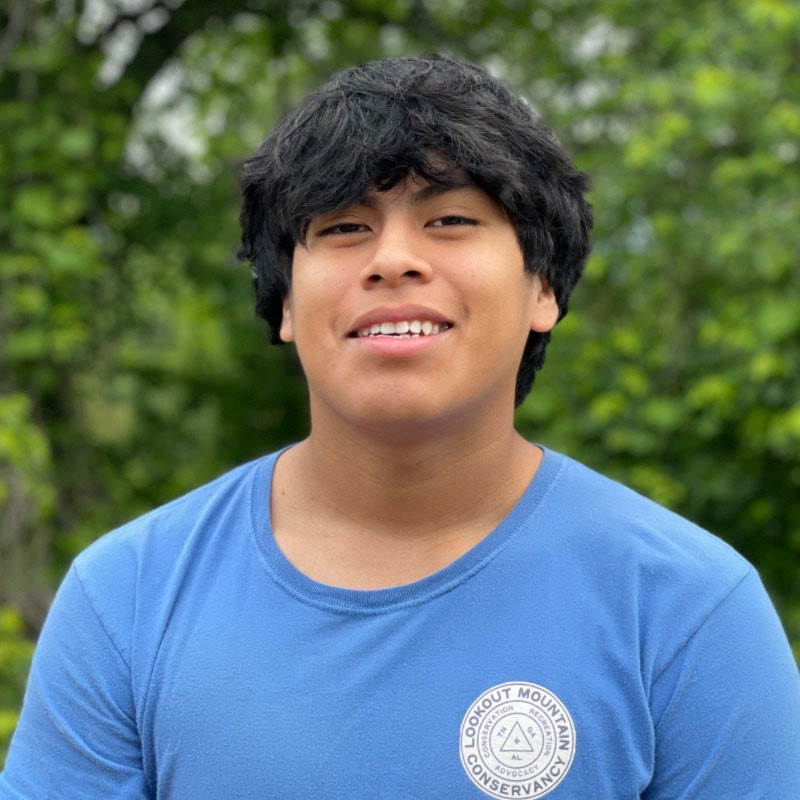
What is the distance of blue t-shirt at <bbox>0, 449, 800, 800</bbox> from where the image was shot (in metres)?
1.43

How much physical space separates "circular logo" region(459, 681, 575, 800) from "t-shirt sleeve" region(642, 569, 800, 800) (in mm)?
116

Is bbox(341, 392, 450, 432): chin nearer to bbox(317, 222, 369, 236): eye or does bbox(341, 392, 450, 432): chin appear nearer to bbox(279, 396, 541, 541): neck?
bbox(279, 396, 541, 541): neck

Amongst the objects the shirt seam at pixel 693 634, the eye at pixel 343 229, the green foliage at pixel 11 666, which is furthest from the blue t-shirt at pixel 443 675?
the green foliage at pixel 11 666

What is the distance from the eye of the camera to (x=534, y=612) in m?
1.49

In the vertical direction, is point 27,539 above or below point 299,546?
below

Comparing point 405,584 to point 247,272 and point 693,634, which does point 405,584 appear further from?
point 247,272

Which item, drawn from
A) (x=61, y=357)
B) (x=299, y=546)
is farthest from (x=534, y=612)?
(x=61, y=357)

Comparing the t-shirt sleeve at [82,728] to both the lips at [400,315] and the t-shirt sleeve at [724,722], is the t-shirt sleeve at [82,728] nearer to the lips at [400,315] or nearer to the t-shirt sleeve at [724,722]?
the lips at [400,315]

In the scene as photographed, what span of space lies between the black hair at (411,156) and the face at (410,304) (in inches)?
1.1

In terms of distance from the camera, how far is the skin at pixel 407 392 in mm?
1522

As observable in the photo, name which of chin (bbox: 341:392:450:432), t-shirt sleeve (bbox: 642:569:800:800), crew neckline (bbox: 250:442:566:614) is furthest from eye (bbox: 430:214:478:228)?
t-shirt sleeve (bbox: 642:569:800:800)

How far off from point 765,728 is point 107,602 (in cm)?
81

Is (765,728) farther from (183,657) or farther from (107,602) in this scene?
(107,602)

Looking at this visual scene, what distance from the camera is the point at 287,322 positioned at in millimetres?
1740
